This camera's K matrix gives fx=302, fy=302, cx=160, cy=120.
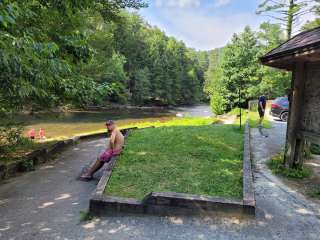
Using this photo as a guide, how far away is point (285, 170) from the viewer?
7.32 m

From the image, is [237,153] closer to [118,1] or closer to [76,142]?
[76,142]

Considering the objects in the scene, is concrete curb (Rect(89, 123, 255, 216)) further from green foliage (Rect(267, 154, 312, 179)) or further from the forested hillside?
green foliage (Rect(267, 154, 312, 179))

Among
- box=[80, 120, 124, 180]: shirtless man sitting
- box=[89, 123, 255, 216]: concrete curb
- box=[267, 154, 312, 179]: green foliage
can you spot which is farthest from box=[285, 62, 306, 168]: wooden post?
box=[80, 120, 124, 180]: shirtless man sitting

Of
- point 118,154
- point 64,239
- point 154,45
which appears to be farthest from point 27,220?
point 154,45

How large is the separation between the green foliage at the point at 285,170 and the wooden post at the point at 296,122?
167mm

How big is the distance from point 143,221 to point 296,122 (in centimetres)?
460

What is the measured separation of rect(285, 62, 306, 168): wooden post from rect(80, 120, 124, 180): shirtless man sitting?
4252 mm

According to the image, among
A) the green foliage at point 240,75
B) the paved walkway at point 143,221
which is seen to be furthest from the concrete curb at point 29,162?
the green foliage at point 240,75

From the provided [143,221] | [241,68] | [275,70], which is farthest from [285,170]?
[241,68]

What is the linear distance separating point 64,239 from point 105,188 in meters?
1.56

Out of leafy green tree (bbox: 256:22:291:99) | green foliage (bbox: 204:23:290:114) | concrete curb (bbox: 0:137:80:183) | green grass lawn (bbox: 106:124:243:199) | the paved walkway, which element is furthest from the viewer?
green foliage (bbox: 204:23:290:114)

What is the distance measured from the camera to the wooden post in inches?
282

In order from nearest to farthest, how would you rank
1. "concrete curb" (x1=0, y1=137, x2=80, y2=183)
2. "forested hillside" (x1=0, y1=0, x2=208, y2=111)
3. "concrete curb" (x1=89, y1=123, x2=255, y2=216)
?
1. "forested hillside" (x1=0, y1=0, x2=208, y2=111)
2. "concrete curb" (x1=89, y1=123, x2=255, y2=216)
3. "concrete curb" (x1=0, y1=137, x2=80, y2=183)

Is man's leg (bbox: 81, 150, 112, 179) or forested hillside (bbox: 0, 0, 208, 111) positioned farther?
man's leg (bbox: 81, 150, 112, 179)
